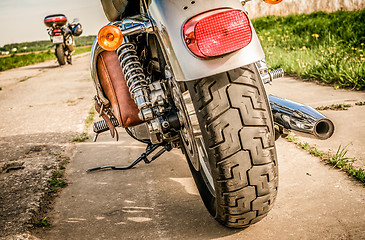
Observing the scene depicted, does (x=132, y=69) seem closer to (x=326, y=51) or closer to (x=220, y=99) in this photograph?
(x=220, y=99)

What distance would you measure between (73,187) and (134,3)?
115cm

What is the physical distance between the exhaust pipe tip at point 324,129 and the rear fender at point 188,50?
475 mm

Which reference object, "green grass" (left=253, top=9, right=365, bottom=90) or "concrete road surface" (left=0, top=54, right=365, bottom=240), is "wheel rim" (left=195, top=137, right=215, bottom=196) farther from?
"green grass" (left=253, top=9, right=365, bottom=90)

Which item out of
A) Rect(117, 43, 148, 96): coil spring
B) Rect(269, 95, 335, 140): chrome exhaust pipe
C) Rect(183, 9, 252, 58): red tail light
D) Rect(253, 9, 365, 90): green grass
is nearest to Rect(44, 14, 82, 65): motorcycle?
Rect(253, 9, 365, 90): green grass

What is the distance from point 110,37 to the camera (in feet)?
4.43

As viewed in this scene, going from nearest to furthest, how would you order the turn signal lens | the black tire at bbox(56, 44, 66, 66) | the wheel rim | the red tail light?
the red tail light
the turn signal lens
the wheel rim
the black tire at bbox(56, 44, 66, 66)

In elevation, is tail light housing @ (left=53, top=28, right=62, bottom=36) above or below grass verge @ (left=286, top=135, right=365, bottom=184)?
above

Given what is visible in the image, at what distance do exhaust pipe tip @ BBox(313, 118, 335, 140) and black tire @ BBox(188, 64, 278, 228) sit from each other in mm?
324

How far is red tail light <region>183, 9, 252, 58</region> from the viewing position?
115cm

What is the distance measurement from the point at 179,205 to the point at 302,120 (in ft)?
2.43

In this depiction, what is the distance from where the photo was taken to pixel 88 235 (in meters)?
1.60

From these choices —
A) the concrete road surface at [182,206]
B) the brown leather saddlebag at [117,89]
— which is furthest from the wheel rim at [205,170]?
the brown leather saddlebag at [117,89]

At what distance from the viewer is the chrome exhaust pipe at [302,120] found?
1485 millimetres

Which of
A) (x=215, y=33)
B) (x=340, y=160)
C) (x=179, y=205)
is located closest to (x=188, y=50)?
(x=215, y=33)
